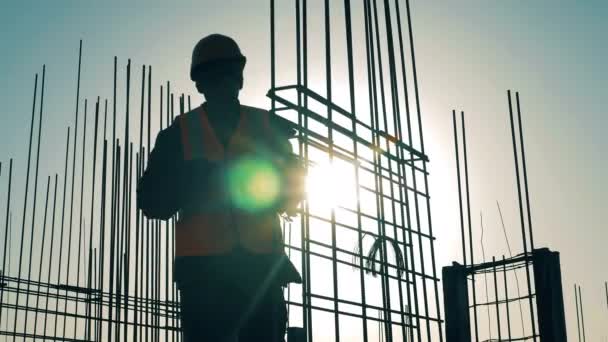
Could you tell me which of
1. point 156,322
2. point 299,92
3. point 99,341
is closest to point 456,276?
point 156,322

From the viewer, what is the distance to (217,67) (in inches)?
88.8

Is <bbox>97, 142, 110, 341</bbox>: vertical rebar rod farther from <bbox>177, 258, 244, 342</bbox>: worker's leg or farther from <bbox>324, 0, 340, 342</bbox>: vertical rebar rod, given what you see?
<bbox>177, 258, 244, 342</bbox>: worker's leg

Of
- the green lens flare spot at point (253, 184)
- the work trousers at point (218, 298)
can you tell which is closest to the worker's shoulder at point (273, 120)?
the green lens flare spot at point (253, 184)

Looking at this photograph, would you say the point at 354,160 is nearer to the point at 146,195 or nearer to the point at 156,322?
the point at 146,195

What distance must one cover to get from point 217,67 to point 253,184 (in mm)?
370

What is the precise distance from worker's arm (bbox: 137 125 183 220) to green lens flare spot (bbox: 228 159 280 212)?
173mm

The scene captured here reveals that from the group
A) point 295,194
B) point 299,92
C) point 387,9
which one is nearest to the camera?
point 295,194

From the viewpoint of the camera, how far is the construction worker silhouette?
2.14m

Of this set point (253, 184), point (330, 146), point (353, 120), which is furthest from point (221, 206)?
point (353, 120)

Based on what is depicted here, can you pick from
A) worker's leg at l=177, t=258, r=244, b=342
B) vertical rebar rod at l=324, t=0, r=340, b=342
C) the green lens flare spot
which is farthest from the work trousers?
vertical rebar rod at l=324, t=0, r=340, b=342

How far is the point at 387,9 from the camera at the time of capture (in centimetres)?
496

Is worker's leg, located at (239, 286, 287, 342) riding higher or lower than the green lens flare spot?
lower

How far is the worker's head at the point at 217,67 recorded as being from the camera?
2.24 metres

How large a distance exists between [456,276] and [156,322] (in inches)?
114
